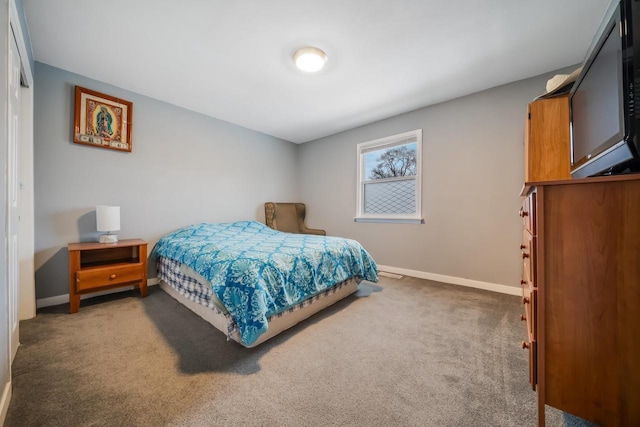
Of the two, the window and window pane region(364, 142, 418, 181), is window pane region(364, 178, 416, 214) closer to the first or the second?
the window

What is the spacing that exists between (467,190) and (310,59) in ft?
7.74

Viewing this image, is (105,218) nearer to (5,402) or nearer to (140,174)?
(140,174)

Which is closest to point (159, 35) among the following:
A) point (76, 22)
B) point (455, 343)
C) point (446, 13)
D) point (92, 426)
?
point (76, 22)

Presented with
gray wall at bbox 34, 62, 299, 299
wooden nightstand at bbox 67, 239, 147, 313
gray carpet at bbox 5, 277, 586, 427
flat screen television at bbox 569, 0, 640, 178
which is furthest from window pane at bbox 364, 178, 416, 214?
wooden nightstand at bbox 67, 239, 147, 313

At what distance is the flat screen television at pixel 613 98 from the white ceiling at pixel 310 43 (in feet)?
3.21

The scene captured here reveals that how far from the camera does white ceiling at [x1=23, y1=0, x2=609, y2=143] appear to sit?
5.49ft

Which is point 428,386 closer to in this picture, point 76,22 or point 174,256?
point 174,256

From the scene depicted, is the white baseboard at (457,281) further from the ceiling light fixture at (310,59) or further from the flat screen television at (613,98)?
the ceiling light fixture at (310,59)

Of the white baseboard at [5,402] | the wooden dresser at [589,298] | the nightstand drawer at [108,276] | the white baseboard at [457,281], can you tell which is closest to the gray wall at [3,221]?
the white baseboard at [5,402]

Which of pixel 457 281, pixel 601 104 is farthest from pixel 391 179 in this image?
pixel 601 104

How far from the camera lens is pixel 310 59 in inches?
83.9

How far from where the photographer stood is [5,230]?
1139mm

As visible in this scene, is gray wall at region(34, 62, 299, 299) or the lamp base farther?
the lamp base

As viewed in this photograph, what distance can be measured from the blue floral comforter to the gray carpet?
290 millimetres
